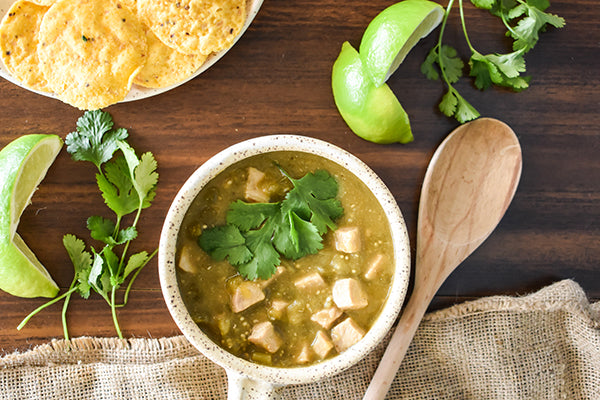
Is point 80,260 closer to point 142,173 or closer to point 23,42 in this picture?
point 142,173

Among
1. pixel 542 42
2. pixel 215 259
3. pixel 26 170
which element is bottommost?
pixel 215 259

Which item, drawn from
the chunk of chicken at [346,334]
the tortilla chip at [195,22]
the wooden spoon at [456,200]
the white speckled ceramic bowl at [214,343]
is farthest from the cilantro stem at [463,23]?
the chunk of chicken at [346,334]

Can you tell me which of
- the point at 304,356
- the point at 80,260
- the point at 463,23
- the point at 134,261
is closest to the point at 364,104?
the point at 463,23

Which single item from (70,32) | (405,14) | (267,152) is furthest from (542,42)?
(70,32)

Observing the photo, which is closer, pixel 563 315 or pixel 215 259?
pixel 215 259

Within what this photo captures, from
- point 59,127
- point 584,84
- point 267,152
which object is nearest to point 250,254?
point 267,152

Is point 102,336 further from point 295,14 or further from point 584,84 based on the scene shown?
point 584,84

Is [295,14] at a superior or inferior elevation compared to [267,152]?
superior
